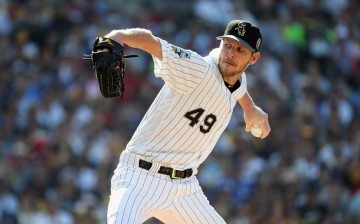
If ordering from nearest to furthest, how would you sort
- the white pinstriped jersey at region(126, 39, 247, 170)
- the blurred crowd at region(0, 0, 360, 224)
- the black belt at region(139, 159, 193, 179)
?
the white pinstriped jersey at region(126, 39, 247, 170), the black belt at region(139, 159, 193, 179), the blurred crowd at region(0, 0, 360, 224)

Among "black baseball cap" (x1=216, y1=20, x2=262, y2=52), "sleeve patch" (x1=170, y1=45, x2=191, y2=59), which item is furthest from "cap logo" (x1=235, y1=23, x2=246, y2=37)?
"sleeve patch" (x1=170, y1=45, x2=191, y2=59)

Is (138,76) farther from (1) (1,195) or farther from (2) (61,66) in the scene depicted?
(1) (1,195)

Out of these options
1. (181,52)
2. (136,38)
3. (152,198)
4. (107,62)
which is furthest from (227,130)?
(107,62)

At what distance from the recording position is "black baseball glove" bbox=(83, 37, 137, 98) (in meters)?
4.73

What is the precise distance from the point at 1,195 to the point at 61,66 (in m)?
2.38

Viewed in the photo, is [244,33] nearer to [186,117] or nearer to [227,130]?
[186,117]

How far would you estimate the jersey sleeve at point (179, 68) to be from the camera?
5203 mm

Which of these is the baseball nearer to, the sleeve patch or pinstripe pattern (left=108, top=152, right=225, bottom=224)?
pinstripe pattern (left=108, top=152, right=225, bottom=224)

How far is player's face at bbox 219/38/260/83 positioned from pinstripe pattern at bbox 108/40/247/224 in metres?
0.07

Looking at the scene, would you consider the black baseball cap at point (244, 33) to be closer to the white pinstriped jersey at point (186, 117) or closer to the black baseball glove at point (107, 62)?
the white pinstriped jersey at point (186, 117)

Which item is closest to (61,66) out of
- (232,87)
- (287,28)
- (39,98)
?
(39,98)

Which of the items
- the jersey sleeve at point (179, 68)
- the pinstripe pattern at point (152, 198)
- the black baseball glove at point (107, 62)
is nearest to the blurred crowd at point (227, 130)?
the pinstripe pattern at point (152, 198)

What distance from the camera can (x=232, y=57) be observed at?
5676mm

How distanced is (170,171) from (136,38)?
115 cm
